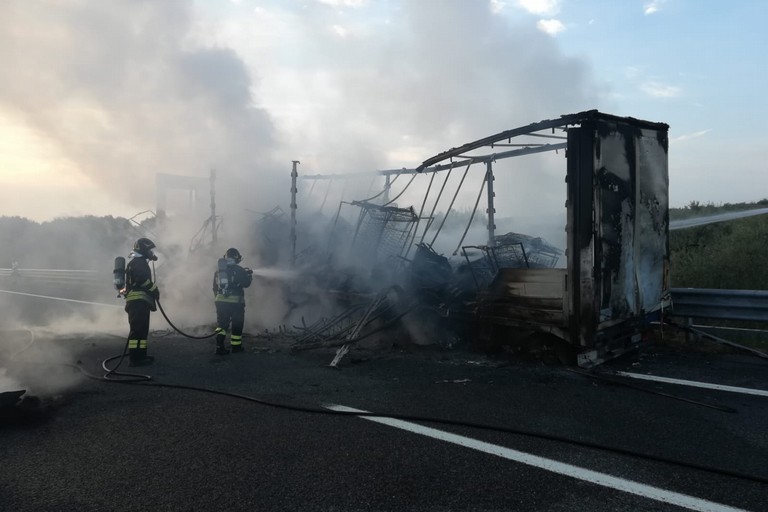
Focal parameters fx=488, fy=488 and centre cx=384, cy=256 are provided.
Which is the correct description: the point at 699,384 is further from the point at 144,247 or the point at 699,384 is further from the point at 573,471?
the point at 144,247

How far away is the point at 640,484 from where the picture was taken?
289 centimetres

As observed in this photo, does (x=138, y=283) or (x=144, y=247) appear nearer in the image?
(x=138, y=283)

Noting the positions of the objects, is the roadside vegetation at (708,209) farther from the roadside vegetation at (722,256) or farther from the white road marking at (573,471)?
the white road marking at (573,471)

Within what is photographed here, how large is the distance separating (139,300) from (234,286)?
132 cm

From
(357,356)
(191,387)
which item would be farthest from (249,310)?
(191,387)

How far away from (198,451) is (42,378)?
3.33 m

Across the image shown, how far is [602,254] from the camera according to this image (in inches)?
213

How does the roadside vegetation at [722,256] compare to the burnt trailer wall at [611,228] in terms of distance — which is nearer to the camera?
the burnt trailer wall at [611,228]

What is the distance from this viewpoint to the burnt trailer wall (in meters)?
5.34

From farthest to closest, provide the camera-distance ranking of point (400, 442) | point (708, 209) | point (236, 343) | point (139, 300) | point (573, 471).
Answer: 1. point (708, 209)
2. point (236, 343)
3. point (139, 300)
4. point (400, 442)
5. point (573, 471)

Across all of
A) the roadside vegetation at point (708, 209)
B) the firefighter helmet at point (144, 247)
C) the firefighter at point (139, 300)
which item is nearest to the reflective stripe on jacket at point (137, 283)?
the firefighter at point (139, 300)

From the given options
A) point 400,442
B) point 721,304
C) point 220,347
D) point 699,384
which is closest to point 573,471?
point 400,442

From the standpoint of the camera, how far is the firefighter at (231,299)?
23.9ft

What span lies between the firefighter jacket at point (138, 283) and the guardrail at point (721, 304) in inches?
287
